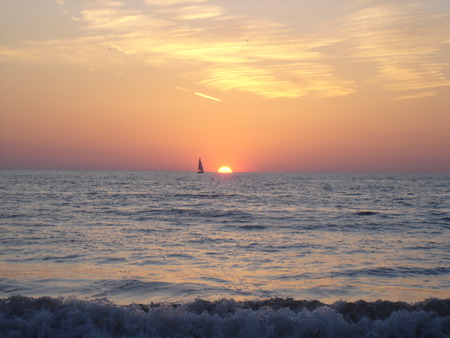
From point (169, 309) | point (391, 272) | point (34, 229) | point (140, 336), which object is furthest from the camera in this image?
point (34, 229)

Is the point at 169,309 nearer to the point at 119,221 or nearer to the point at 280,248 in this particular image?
the point at 280,248

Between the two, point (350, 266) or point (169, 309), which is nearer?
point (169, 309)

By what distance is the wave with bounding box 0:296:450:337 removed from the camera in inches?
282

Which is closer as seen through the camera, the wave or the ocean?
the wave

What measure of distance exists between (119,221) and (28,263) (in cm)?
1233

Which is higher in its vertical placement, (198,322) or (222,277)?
(198,322)

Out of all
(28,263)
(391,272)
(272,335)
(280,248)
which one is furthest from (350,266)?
(28,263)

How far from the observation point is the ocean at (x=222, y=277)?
7.29m

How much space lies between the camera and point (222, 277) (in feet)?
38.5

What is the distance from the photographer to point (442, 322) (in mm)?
7305

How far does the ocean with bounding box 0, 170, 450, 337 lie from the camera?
7.29 m

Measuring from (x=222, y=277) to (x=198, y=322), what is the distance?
4.45 m

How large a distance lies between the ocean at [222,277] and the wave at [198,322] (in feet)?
0.06

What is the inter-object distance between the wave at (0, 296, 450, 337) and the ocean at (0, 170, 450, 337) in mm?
18
